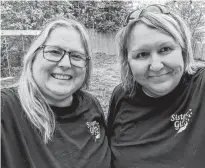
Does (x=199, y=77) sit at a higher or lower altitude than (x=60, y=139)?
higher

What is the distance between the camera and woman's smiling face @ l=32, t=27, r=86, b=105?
184 centimetres

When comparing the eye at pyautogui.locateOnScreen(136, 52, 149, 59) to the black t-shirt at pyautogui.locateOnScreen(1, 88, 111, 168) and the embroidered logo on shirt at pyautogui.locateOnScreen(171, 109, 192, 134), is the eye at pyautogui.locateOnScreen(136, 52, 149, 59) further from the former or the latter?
the black t-shirt at pyautogui.locateOnScreen(1, 88, 111, 168)

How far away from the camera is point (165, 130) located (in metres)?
1.88

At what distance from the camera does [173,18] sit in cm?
191

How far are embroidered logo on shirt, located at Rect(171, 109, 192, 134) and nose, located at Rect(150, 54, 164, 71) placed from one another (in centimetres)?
34

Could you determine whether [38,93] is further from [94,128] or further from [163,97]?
[163,97]

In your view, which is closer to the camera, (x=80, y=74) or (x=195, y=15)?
(x=80, y=74)

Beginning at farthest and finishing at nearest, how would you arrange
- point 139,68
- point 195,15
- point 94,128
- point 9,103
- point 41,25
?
1. point 195,15
2. point 41,25
3. point 94,128
4. point 139,68
5. point 9,103

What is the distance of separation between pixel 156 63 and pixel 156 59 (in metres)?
0.03

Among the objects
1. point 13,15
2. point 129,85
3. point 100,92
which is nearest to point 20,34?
point 13,15

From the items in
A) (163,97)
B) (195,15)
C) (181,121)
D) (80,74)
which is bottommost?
(181,121)

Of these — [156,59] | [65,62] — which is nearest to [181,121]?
[156,59]

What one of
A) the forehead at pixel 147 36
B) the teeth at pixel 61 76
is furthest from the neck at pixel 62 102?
the forehead at pixel 147 36

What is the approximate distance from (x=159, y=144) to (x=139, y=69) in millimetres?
517
